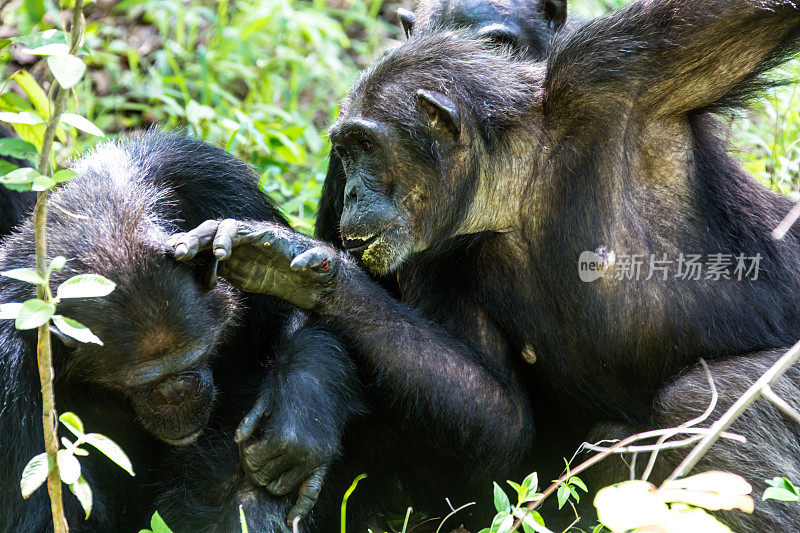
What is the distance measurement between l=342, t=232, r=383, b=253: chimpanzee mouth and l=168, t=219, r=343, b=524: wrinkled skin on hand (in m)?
0.22

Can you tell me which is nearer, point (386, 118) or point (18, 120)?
point (18, 120)

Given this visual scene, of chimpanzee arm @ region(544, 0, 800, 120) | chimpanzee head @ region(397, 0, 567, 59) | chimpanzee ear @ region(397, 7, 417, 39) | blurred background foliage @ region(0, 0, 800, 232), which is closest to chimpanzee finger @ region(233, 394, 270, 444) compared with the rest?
chimpanzee arm @ region(544, 0, 800, 120)

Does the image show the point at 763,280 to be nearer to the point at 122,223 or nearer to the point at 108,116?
the point at 122,223

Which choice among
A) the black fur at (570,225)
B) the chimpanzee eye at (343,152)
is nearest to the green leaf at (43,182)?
the black fur at (570,225)

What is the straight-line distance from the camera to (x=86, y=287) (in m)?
2.93

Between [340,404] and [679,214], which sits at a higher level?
[679,214]

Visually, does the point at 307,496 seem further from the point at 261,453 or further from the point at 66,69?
the point at 66,69

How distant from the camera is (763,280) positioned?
418 centimetres

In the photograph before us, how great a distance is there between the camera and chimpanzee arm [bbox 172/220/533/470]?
399 cm

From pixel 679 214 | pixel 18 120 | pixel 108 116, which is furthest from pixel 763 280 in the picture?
pixel 108 116

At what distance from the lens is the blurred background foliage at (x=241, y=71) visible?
662 centimetres

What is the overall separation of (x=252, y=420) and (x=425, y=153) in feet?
4.44

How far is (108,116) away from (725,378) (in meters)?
5.81

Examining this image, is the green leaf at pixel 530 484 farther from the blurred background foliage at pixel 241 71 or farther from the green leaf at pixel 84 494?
→ the blurred background foliage at pixel 241 71
